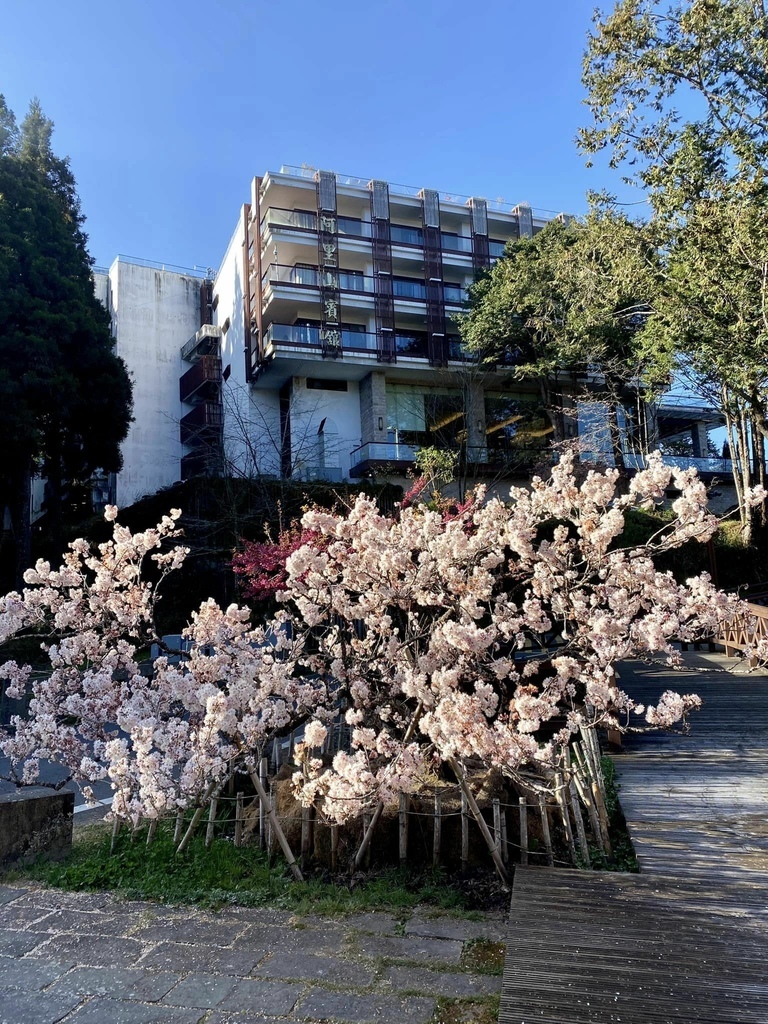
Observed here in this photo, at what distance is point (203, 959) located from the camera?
3365 millimetres

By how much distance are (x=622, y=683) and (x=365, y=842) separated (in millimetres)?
6420

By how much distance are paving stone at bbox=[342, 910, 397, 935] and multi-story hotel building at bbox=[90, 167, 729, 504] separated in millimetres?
16760

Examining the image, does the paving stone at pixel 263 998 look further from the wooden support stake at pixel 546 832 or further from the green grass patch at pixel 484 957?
the wooden support stake at pixel 546 832

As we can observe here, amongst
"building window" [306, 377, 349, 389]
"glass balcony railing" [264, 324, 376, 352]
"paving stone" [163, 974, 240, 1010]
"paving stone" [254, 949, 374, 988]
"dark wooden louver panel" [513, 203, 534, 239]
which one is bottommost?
"paving stone" [254, 949, 374, 988]

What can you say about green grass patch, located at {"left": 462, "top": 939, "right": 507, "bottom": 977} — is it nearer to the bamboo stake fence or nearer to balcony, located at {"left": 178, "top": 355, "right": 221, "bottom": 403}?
the bamboo stake fence

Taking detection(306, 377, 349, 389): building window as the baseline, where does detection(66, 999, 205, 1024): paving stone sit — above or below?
below

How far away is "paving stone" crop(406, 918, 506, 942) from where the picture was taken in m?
3.55

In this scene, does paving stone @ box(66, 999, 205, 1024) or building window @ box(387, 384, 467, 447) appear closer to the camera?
paving stone @ box(66, 999, 205, 1024)

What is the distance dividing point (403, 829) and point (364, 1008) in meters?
1.79

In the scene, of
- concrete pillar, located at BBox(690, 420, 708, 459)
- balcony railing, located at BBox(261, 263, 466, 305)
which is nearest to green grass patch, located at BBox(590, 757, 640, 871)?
balcony railing, located at BBox(261, 263, 466, 305)

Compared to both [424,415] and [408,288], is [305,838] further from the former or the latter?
[408,288]

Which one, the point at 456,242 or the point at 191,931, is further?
the point at 456,242

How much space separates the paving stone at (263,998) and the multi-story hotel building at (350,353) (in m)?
17.4

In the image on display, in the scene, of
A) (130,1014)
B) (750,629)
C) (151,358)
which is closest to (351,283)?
(151,358)
